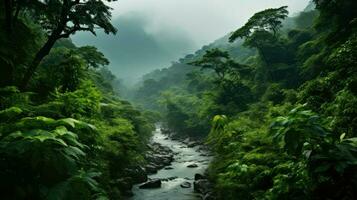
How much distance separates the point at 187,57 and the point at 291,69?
81501mm

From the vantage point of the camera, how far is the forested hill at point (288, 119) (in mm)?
4777

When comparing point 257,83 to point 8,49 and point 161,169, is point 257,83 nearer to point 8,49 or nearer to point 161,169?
point 161,169

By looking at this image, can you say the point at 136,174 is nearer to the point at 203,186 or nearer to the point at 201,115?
the point at 203,186

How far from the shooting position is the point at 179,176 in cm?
2473

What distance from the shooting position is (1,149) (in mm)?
4105

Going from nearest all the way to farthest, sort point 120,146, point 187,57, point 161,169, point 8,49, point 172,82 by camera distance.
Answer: point 8,49 < point 120,146 < point 161,169 < point 172,82 < point 187,57

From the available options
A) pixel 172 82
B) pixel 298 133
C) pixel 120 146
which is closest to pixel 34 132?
pixel 298 133

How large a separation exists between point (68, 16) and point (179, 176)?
48.2 ft

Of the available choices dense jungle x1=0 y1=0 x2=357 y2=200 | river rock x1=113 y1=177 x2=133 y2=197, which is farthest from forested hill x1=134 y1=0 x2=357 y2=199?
river rock x1=113 y1=177 x2=133 y2=197

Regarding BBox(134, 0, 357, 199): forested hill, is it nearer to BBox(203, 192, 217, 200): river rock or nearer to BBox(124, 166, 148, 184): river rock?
BBox(203, 192, 217, 200): river rock

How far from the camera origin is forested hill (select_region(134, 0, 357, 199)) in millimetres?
4777

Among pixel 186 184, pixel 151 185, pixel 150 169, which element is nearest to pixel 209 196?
pixel 186 184

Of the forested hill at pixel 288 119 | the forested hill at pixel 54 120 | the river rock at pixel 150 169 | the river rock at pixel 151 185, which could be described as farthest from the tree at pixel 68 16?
the river rock at pixel 150 169

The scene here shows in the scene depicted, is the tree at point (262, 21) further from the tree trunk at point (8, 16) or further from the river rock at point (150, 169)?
the tree trunk at point (8, 16)
